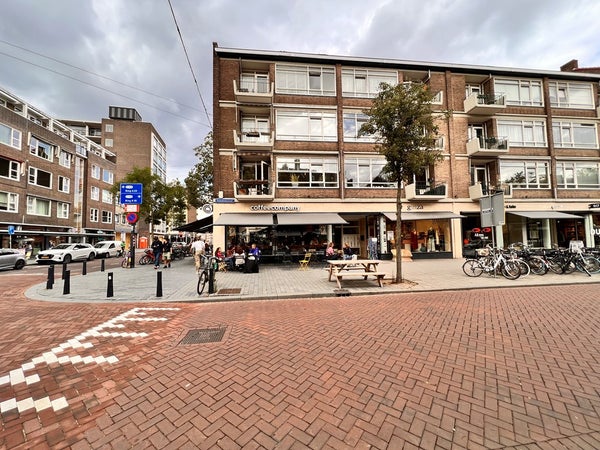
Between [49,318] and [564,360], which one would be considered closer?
[564,360]

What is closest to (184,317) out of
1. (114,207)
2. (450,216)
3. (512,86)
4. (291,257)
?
(291,257)

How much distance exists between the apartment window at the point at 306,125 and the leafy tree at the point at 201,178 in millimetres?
10055

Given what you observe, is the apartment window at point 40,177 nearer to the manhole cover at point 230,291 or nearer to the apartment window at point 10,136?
the apartment window at point 10,136

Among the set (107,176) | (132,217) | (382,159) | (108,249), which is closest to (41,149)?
(107,176)

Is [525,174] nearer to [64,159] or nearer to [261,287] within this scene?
[261,287]

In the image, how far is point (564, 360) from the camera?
140 inches

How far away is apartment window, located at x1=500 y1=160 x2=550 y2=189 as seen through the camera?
1981 centimetres

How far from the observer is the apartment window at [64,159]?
30.3 meters

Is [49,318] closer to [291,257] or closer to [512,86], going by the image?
[291,257]

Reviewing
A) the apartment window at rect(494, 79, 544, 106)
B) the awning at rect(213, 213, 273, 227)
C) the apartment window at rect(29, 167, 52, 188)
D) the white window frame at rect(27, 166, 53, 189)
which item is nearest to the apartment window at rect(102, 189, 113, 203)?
the apartment window at rect(29, 167, 52, 188)

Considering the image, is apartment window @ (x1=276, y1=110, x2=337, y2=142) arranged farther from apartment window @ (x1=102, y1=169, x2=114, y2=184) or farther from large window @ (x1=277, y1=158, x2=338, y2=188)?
apartment window @ (x1=102, y1=169, x2=114, y2=184)

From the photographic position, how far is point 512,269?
10461 millimetres

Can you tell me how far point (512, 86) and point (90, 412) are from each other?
2917 centimetres

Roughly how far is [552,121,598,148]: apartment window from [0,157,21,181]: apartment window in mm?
46850
